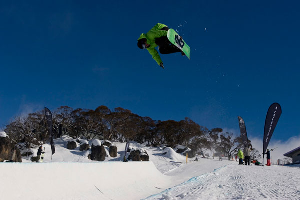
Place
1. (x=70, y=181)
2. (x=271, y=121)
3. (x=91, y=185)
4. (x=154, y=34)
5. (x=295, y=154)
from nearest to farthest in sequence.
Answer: (x=70, y=181) → (x=91, y=185) → (x=154, y=34) → (x=271, y=121) → (x=295, y=154)

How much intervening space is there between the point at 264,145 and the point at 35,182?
18589 millimetres

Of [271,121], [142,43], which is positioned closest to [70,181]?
[142,43]

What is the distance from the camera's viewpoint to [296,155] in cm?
3991

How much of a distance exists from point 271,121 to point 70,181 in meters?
18.1

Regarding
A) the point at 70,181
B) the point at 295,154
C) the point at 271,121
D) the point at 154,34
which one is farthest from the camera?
the point at 295,154

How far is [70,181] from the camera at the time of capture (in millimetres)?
4293

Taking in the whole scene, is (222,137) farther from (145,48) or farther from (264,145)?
(145,48)

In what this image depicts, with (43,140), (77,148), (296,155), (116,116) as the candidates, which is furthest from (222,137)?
(43,140)

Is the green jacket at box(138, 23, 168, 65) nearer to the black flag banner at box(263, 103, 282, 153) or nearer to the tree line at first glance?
the black flag banner at box(263, 103, 282, 153)

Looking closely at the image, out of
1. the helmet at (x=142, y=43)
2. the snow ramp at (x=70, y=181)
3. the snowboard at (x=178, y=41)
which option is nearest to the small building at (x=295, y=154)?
the snowboard at (x=178, y=41)

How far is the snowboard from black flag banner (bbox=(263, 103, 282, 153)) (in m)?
12.9

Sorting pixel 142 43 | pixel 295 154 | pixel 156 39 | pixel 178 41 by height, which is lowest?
pixel 295 154

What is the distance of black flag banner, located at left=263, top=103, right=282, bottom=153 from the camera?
1800 centimetres

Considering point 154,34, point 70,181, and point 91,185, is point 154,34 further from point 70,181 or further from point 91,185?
point 70,181
